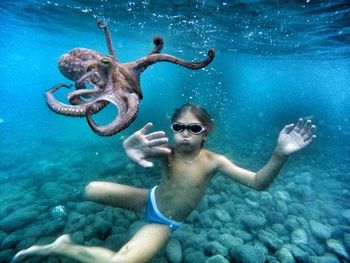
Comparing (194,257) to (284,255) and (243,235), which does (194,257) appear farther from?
(284,255)

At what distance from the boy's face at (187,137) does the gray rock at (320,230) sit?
4.33 meters

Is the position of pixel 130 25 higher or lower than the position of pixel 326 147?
higher

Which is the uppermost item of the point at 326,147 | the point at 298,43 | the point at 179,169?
the point at 298,43

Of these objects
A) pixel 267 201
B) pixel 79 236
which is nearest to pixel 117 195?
pixel 79 236

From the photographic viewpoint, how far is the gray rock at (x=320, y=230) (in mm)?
6236

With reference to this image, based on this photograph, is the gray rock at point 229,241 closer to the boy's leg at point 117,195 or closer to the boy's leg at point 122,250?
the boy's leg at point 122,250

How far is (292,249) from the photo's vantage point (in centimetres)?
557

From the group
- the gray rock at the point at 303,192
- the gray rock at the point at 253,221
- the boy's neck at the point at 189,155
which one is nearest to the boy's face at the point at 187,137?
the boy's neck at the point at 189,155

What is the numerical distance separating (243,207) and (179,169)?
3.60 metres

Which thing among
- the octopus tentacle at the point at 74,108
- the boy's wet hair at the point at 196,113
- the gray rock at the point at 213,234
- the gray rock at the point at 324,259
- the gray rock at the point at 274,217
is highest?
the octopus tentacle at the point at 74,108

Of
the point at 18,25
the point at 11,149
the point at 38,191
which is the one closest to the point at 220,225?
the point at 38,191

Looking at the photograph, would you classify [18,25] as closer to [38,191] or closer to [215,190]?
[38,191]

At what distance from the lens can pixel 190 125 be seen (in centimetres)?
399

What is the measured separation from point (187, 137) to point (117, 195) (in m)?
1.79
